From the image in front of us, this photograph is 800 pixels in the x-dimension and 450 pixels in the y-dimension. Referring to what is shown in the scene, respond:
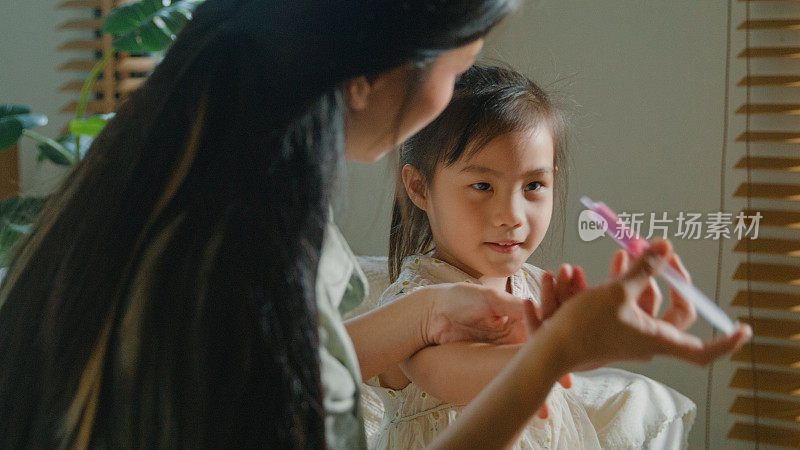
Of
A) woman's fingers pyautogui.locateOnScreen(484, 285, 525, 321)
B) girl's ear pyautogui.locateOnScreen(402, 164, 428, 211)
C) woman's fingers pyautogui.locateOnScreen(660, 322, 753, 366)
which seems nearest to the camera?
woman's fingers pyautogui.locateOnScreen(660, 322, 753, 366)

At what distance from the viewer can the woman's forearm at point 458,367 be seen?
30.0 inches

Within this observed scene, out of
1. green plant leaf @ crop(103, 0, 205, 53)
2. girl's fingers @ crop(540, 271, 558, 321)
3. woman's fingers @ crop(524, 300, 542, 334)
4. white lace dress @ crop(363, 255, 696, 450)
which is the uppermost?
green plant leaf @ crop(103, 0, 205, 53)

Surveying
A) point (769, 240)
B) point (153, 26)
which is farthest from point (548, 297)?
point (769, 240)

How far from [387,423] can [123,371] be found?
58 centimetres

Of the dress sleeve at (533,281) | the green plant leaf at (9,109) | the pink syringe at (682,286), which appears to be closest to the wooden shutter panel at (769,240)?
the dress sleeve at (533,281)

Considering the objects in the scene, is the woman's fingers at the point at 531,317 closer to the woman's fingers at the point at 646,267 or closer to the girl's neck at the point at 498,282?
the woman's fingers at the point at 646,267

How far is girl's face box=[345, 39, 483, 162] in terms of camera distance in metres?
0.56

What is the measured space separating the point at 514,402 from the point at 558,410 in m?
0.55

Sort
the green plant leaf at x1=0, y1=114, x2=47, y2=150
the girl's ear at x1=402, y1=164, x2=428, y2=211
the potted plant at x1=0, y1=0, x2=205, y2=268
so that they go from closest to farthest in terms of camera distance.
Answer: the girl's ear at x1=402, y1=164, x2=428, y2=211 → the potted plant at x1=0, y1=0, x2=205, y2=268 → the green plant leaf at x1=0, y1=114, x2=47, y2=150

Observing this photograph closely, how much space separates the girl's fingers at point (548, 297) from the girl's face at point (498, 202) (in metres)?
0.37

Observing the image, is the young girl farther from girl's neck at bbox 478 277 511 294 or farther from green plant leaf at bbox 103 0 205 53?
green plant leaf at bbox 103 0 205 53

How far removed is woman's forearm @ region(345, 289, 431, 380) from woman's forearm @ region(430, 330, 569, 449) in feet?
1.00

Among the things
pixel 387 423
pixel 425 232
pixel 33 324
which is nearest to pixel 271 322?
pixel 33 324

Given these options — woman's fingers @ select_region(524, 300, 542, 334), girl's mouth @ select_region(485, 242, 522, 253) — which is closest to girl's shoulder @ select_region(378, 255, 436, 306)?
girl's mouth @ select_region(485, 242, 522, 253)
